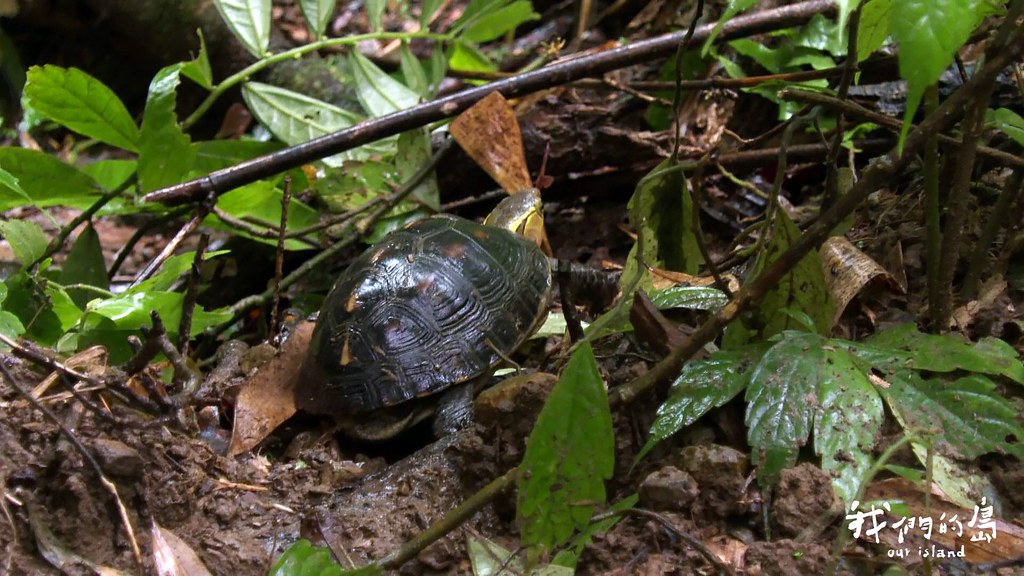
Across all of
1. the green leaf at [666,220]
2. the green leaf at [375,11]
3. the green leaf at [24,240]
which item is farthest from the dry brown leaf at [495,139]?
the green leaf at [24,240]

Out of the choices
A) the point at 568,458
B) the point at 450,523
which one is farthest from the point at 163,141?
the point at 568,458

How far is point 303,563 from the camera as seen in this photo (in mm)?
1383

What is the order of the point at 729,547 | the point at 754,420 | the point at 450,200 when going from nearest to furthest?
1. the point at 729,547
2. the point at 754,420
3. the point at 450,200

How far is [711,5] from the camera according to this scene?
3.79 meters

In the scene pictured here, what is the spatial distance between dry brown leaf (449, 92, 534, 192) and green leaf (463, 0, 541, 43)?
0.57 meters

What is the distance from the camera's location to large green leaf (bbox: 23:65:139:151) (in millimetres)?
2410

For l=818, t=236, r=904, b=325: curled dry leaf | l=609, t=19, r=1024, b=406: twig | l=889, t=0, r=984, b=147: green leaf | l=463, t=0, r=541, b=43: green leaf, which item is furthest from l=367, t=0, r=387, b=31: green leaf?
l=889, t=0, r=984, b=147: green leaf

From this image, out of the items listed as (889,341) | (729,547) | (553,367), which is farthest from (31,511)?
(889,341)

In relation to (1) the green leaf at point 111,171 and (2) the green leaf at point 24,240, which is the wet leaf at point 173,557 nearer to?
(2) the green leaf at point 24,240

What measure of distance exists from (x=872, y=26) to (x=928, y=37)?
0.84 m

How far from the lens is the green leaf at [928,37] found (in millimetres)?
854

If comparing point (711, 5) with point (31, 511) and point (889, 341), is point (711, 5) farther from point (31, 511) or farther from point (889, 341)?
point (31, 511)

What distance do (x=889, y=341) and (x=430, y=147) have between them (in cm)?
218

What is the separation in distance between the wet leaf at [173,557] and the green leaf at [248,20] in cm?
232
